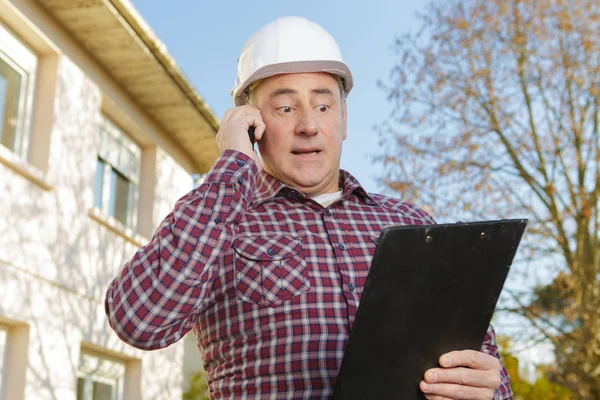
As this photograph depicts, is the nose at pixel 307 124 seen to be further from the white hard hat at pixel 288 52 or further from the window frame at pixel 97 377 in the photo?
the window frame at pixel 97 377

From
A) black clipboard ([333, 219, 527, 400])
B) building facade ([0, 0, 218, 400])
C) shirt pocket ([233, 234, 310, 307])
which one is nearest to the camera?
black clipboard ([333, 219, 527, 400])

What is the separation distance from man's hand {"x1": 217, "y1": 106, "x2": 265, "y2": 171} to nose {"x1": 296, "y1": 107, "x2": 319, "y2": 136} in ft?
0.49

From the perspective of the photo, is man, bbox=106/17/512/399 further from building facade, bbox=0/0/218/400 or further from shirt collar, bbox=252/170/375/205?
building facade, bbox=0/0/218/400

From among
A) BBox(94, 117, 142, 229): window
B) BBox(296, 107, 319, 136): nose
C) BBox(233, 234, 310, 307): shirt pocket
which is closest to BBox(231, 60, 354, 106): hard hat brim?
BBox(296, 107, 319, 136): nose

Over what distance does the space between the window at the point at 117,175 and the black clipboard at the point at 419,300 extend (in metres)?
7.35

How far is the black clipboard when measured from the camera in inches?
65.4

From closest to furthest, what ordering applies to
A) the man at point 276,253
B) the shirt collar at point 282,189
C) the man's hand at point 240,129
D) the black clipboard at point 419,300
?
the black clipboard at point 419,300 → the man at point 276,253 → the man's hand at point 240,129 → the shirt collar at point 282,189

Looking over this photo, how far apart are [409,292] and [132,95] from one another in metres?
8.14

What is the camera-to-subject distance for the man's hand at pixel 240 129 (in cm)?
221

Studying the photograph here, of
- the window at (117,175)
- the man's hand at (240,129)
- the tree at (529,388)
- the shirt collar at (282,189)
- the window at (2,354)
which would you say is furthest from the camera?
the tree at (529,388)

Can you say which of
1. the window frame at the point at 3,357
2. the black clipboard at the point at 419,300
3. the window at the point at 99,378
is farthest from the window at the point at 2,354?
the black clipboard at the point at 419,300

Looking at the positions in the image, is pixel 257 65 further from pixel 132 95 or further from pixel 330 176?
pixel 132 95

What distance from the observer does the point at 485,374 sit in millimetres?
1890

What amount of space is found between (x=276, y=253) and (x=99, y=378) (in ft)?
22.0
